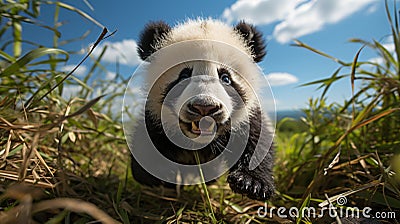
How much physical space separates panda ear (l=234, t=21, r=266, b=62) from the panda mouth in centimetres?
80

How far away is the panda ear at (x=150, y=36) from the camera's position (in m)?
2.32

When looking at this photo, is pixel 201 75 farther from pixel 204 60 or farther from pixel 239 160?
pixel 239 160

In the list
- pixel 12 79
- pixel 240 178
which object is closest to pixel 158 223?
pixel 240 178

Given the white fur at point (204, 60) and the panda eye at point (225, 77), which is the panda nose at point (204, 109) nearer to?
the white fur at point (204, 60)

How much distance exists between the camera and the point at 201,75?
2002 millimetres

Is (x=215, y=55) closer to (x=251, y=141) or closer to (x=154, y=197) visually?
(x=251, y=141)

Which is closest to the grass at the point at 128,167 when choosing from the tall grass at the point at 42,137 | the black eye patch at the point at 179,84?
the tall grass at the point at 42,137

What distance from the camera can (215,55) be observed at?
209 centimetres

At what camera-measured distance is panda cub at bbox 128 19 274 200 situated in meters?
1.89

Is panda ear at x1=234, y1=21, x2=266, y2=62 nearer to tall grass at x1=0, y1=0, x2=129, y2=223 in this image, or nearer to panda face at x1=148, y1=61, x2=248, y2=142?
panda face at x1=148, y1=61, x2=248, y2=142

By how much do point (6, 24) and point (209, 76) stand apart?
1.98 meters

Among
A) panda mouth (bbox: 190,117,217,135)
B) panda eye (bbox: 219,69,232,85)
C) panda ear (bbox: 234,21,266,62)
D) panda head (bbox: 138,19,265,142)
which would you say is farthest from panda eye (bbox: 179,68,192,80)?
panda ear (bbox: 234,21,266,62)

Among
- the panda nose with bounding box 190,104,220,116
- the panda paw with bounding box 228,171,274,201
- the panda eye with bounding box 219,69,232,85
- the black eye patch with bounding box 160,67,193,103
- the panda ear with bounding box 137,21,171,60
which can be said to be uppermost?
the panda ear with bounding box 137,21,171,60

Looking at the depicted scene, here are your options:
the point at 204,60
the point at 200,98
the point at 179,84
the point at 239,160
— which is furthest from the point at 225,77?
the point at 239,160
